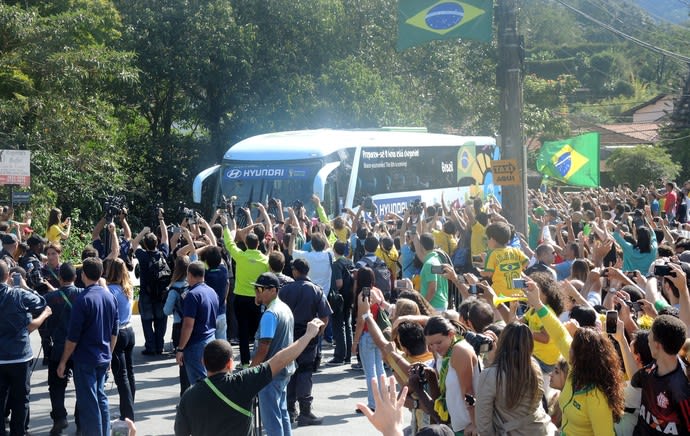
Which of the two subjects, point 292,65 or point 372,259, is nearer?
point 372,259

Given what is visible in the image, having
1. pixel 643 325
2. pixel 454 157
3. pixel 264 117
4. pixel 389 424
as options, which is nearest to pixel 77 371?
pixel 643 325

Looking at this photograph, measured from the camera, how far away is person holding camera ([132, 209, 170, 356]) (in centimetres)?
1293

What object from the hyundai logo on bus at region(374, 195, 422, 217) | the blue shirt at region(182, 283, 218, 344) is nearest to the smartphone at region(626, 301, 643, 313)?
the blue shirt at region(182, 283, 218, 344)

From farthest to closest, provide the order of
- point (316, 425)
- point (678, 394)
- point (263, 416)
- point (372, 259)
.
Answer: point (372, 259), point (316, 425), point (263, 416), point (678, 394)

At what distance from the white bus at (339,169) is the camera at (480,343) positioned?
14.6m

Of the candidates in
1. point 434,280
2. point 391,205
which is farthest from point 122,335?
point 391,205

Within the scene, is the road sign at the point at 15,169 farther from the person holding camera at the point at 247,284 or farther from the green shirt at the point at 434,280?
the green shirt at the point at 434,280

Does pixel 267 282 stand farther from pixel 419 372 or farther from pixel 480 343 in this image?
pixel 480 343

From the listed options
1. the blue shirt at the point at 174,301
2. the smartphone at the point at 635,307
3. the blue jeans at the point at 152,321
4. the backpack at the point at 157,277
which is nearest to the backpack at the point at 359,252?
the backpack at the point at 157,277

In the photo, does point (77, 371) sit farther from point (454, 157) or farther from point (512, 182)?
point (454, 157)

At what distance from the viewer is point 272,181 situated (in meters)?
21.9

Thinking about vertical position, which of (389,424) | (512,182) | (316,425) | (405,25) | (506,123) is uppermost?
(405,25)

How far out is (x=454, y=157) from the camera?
29.2m

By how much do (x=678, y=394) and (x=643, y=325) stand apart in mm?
1826
